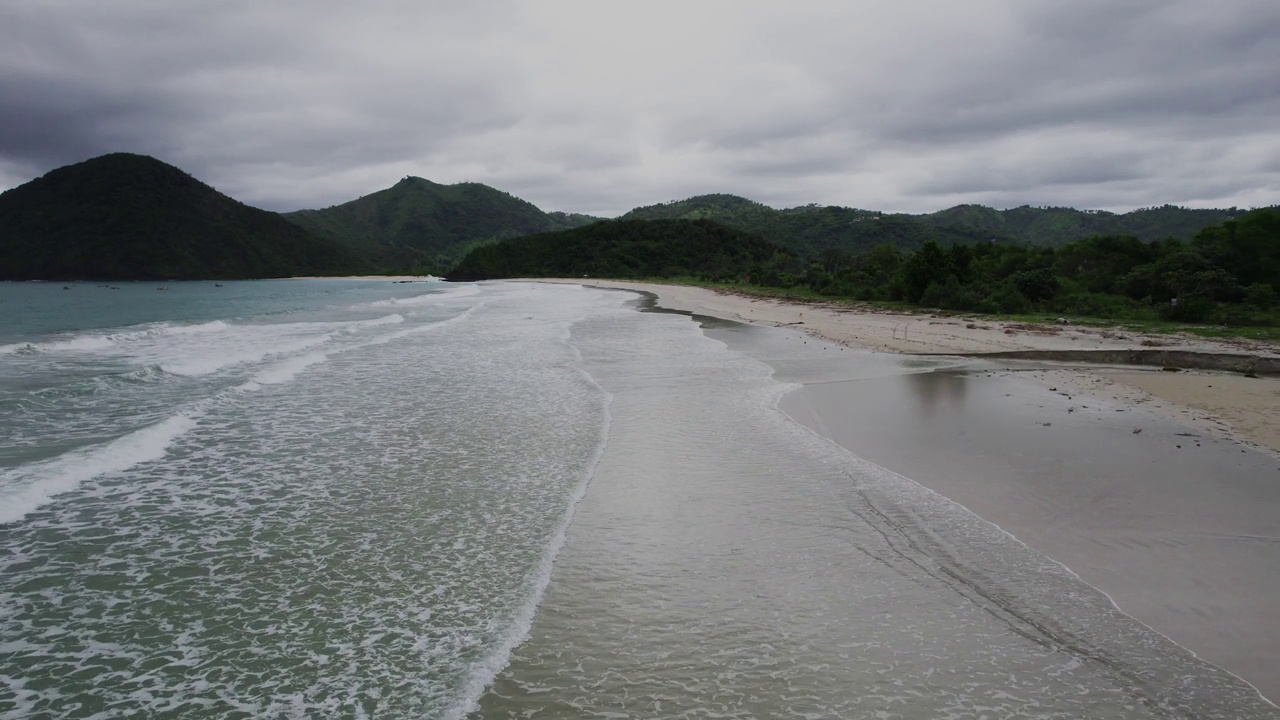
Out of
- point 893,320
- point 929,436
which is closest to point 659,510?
point 929,436

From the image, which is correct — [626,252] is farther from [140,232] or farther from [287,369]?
[287,369]

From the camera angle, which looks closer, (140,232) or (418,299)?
(418,299)

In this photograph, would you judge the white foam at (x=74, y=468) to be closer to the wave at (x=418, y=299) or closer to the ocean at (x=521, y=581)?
the ocean at (x=521, y=581)

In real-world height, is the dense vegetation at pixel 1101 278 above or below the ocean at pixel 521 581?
above

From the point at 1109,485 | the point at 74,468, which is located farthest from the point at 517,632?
the point at 74,468

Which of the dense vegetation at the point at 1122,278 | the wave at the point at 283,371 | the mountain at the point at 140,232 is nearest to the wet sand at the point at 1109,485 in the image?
the wave at the point at 283,371
